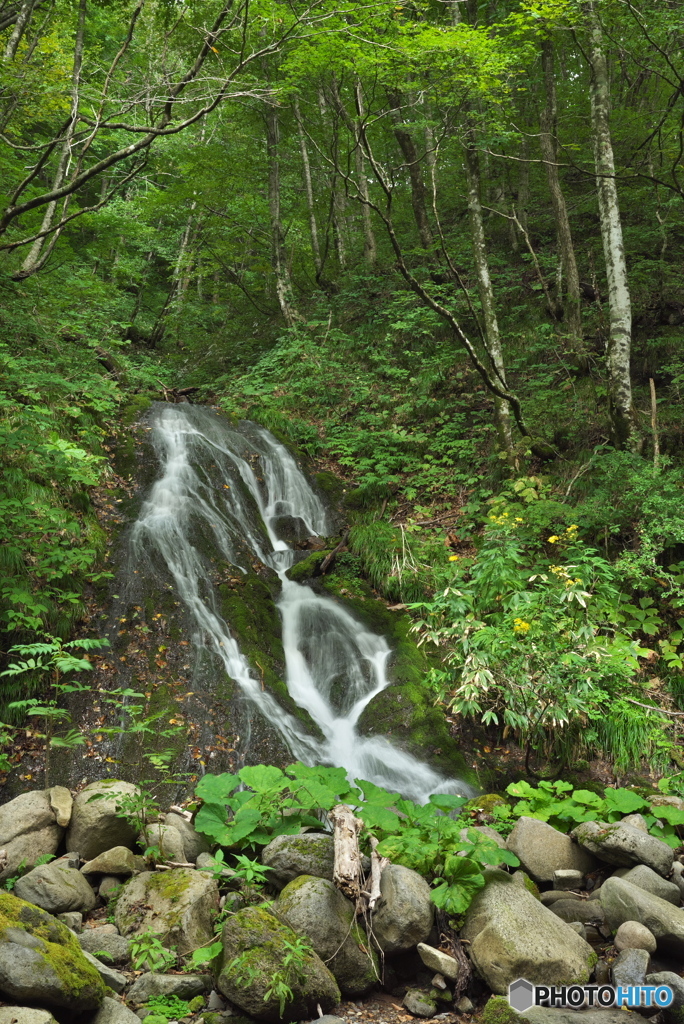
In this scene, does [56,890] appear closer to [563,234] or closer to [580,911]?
[580,911]

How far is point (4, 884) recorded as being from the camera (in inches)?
139

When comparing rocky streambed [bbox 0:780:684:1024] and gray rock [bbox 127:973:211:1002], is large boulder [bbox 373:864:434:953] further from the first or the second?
gray rock [bbox 127:973:211:1002]

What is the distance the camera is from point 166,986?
9.48 ft

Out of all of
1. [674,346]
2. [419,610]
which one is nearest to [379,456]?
[419,610]

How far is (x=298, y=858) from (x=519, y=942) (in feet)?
4.11

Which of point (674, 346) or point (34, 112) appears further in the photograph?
point (674, 346)

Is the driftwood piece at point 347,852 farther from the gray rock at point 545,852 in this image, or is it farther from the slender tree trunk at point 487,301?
the slender tree trunk at point 487,301

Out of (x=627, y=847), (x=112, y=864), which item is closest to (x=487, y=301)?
(x=627, y=847)

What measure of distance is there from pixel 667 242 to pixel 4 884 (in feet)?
43.9

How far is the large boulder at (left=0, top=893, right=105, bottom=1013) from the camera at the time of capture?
7.75 feet

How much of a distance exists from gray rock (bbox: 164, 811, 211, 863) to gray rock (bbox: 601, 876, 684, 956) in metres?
2.54

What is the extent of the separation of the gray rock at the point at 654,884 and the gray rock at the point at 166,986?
250 centimetres

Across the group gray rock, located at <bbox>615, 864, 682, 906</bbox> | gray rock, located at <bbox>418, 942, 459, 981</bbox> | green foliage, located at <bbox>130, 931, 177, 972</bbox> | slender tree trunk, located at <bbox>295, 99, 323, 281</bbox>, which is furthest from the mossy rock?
slender tree trunk, located at <bbox>295, 99, 323, 281</bbox>

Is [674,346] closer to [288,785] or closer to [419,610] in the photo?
[419,610]
